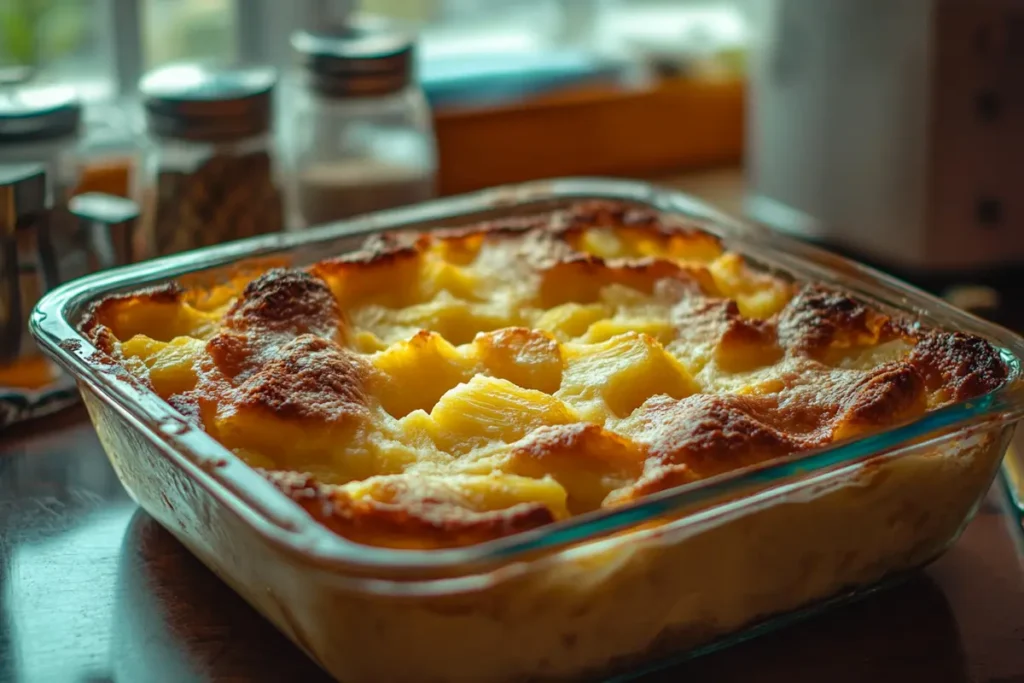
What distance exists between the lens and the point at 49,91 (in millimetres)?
1577

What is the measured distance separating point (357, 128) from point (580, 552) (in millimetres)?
1154

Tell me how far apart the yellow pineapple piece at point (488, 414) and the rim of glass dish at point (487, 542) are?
0.19 metres

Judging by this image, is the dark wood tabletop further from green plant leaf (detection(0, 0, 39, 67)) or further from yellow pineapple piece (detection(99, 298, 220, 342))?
green plant leaf (detection(0, 0, 39, 67))

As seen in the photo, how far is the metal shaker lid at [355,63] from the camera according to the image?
1.76 meters

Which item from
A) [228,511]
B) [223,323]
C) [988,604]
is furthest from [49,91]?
[988,604]

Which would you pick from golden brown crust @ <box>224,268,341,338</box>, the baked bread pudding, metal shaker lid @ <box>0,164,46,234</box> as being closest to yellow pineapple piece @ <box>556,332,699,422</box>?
the baked bread pudding

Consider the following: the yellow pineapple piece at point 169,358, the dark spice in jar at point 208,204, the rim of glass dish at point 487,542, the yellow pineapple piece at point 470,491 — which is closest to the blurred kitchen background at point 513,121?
the dark spice in jar at point 208,204

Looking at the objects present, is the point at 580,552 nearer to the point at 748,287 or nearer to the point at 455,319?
the point at 455,319

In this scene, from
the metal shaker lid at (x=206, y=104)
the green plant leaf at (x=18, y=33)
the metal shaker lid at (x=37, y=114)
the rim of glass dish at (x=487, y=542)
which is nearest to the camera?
the rim of glass dish at (x=487, y=542)

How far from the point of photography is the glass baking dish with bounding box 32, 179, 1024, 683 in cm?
78

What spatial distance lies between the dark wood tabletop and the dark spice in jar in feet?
1.74

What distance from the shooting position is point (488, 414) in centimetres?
101

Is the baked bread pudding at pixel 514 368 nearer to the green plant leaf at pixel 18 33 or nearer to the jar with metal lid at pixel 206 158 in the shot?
the jar with metal lid at pixel 206 158

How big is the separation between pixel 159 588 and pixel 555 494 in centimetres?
37
